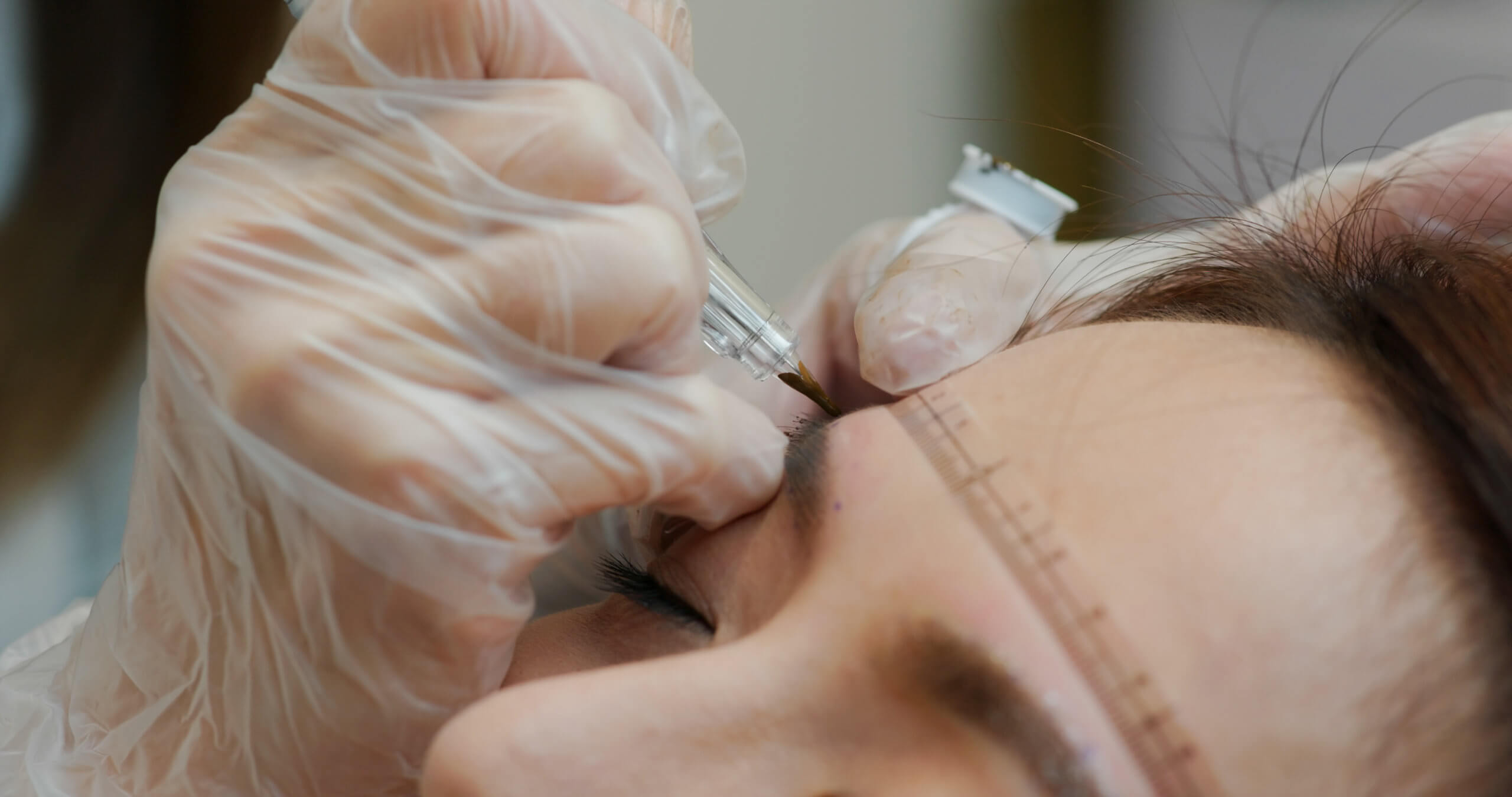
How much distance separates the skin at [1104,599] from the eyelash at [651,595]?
5cm

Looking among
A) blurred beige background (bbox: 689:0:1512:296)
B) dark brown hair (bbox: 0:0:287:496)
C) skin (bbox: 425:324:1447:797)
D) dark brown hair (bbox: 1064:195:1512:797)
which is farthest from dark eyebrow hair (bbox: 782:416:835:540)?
blurred beige background (bbox: 689:0:1512:296)

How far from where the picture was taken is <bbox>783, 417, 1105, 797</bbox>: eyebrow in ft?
1.45

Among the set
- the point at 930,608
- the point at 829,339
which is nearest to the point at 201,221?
the point at 930,608

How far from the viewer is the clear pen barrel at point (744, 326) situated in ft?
2.11

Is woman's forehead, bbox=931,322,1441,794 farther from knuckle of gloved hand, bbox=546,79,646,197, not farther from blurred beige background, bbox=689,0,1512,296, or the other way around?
blurred beige background, bbox=689,0,1512,296

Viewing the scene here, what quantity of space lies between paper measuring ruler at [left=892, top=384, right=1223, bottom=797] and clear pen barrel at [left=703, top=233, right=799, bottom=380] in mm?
177

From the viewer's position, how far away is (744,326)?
2.12ft

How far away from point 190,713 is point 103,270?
48cm

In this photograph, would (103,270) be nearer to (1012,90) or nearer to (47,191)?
(47,191)

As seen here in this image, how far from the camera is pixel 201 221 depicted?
1.65 feet

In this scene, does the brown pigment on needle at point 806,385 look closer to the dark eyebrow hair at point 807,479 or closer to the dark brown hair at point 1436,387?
the dark eyebrow hair at point 807,479

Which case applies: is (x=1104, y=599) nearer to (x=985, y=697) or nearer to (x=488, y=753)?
(x=985, y=697)

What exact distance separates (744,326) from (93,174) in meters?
0.67

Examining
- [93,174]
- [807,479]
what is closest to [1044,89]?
[807,479]
